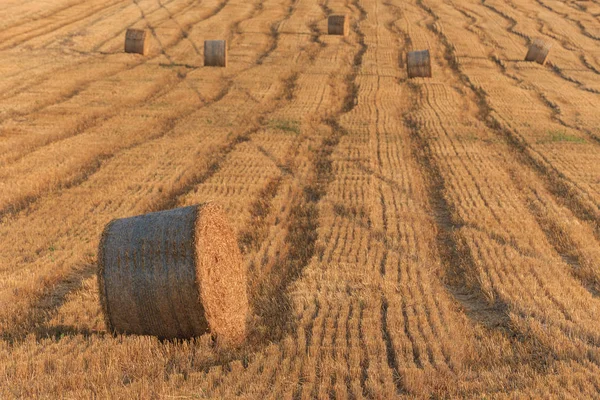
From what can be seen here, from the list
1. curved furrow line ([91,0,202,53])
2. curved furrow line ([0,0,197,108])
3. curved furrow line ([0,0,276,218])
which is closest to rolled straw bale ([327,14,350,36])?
curved furrow line ([91,0,202,53])

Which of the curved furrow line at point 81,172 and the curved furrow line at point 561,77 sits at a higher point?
the curved furrow line at point 81,172

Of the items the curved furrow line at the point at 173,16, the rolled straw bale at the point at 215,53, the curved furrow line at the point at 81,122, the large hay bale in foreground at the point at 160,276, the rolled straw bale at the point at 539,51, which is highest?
the large hay bale in foreground at the point at 160,276

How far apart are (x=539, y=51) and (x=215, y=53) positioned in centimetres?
1438

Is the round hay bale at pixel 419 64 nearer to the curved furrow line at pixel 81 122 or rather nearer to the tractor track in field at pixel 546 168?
the tractor track in field at pixel 546 168

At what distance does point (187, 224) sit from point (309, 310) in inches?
71.8

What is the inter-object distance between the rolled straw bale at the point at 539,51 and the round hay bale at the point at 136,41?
55.9 feet

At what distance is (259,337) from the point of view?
7.21 m

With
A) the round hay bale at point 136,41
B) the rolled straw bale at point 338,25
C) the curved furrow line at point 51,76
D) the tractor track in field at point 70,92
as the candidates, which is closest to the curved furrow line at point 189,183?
the tractor track in field at point 70,92

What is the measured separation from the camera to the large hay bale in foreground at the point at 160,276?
6.53m

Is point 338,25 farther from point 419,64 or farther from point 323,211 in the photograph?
point 323,211

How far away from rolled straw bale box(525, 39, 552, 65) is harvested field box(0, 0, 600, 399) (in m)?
0.64

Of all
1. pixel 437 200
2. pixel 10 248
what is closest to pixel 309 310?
pixel 10 248

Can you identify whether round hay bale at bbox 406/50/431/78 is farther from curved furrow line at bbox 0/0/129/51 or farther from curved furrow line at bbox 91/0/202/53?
curved furrow line at bbox 0/0/129/51

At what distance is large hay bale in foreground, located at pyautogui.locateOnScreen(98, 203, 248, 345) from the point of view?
257 inches
